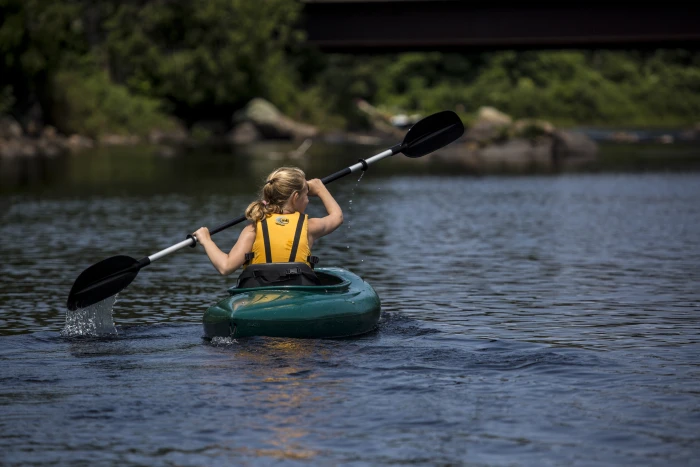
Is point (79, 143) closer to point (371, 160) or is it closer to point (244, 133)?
point (244, 133)

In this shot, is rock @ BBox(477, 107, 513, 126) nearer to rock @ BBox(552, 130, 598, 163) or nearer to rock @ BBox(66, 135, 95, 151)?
rock @ BBox(552, 130, 598, 163)

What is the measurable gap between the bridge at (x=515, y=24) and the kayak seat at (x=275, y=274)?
140 feet

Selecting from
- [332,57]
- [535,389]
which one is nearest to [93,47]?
[332,57]

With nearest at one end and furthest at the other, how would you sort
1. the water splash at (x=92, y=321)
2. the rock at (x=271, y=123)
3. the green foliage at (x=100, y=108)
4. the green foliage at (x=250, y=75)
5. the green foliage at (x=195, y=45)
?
the water splash at (x=92, y=321) → the green foliage at (x=250, y=75) → the green foliage at (x=100, y=108) → the green foliage at (x=195, y=45) → the rock at (x=271, y=123)

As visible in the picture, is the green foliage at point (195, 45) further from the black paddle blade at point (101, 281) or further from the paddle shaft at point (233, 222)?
the black paddle blade at point (101, 281)

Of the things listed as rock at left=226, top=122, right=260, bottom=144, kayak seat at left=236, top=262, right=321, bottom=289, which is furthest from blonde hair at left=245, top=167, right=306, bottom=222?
rock at left=226, top=122, right=260, bottom=144

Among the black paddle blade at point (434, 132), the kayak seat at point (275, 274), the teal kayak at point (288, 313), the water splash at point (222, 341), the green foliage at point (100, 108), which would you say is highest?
the green foliage at point (100, 108)

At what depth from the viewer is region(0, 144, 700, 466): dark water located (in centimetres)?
667

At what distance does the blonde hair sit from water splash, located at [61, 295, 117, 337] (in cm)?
170

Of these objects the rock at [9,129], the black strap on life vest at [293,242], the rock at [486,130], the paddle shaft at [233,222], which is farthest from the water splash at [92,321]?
the rock at [486,130]

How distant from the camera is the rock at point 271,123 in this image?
65812mm

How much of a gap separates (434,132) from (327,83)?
6613 centimetres

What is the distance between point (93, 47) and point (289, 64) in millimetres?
13819

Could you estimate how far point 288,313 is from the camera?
918cm
